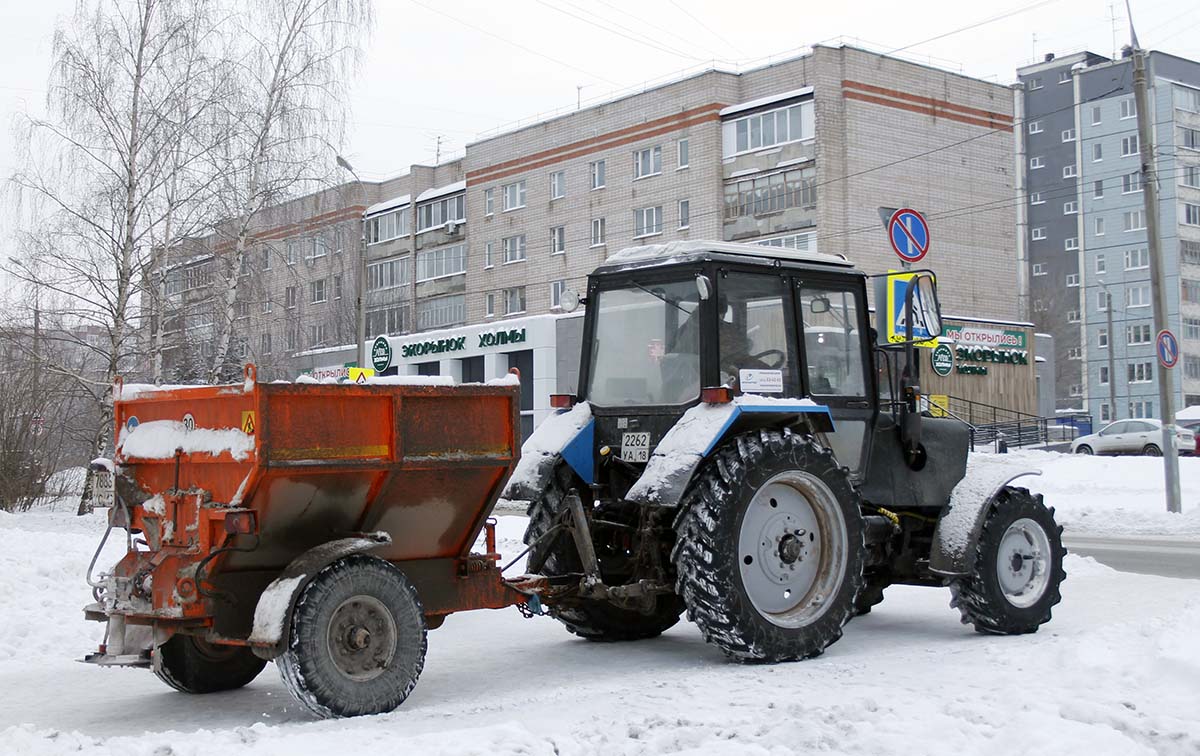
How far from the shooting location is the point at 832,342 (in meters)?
8.63

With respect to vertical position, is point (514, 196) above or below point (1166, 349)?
above

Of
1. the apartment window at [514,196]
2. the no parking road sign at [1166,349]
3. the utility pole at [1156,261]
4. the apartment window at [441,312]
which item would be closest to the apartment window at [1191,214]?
the apartment window at [514,196]

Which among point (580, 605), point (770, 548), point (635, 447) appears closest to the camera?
point (770, 548)

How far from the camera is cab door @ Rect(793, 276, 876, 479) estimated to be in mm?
8492

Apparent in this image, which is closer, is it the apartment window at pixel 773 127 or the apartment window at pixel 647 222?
the apartment window at pixel 773 127

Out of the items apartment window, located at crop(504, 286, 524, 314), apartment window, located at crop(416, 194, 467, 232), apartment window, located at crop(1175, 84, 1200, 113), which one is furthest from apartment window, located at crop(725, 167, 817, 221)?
apartment window, located at crop(1175, 84, 1200, 113)

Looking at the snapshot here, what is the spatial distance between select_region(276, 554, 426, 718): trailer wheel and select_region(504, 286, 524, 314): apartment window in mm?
50595

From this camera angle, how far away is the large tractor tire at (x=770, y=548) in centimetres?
Answer: 745

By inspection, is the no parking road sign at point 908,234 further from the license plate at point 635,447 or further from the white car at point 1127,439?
the white car at point 1127,439

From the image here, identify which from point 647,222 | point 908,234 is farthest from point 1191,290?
point 908,234

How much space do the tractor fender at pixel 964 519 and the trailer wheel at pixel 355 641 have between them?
3.66m

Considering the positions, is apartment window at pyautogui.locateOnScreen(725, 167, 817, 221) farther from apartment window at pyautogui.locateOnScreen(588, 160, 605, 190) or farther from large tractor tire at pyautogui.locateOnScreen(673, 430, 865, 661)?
large tractor tire at pyautogui.locateOnScreen(673, 430, 865, 661)

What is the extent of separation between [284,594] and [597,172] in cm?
4844

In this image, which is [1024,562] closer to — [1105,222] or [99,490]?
[99,490]
